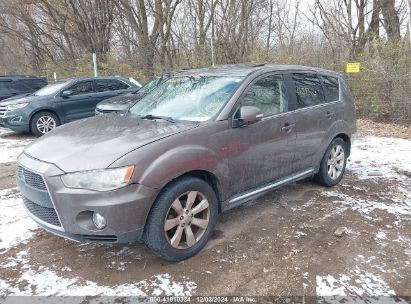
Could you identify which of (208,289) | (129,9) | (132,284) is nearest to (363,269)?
(208,289)

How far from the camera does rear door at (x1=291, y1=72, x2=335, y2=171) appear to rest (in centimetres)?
469

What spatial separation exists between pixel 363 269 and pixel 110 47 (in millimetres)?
20171

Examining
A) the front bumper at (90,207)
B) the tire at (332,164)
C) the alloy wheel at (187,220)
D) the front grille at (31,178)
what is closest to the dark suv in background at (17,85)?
the front grille at (31,178)

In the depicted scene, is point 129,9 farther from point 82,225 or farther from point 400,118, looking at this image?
point 82,225

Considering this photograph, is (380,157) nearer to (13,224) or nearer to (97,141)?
(97,141)

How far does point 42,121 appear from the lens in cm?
1010

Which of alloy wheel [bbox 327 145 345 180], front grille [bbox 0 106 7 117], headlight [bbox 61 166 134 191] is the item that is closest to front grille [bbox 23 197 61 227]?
headlight [bbox 61 166 134 191]

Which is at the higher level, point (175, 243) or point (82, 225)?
point (82, 225)

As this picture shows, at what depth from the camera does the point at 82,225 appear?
313cm

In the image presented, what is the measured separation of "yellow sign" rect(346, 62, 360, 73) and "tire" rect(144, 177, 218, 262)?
8302 mm

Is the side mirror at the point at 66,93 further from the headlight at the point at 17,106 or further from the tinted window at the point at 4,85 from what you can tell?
the tinted window at the point at 4,85

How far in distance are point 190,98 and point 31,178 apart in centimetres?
183

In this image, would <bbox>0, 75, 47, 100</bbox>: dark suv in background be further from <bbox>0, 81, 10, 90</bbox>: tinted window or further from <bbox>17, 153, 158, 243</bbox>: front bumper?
<bbox>17, 153, 158, 243</bbox>: front bumper

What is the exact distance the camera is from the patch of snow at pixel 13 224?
400cm
